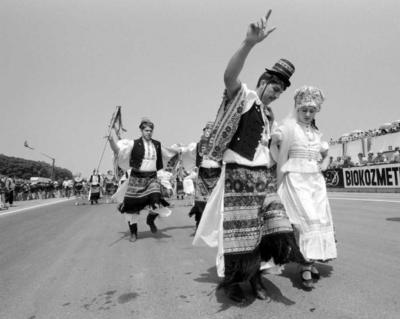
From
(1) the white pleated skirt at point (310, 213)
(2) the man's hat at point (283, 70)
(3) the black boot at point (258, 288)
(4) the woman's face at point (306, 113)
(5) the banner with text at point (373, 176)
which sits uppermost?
(2) the man's hat at point (283, 70)

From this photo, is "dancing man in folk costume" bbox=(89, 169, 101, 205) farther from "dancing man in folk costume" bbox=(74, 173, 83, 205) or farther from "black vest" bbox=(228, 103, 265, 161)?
"black vest" bbox=(228, 103, 265, 161)

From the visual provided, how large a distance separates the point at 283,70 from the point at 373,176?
15.2m

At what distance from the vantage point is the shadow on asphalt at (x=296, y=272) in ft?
11.0

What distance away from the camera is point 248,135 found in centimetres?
288

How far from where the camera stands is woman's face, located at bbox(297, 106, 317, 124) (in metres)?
3.58

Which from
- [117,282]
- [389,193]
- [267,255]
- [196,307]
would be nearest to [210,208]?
[267,255]

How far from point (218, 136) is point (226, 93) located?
14.6 inches

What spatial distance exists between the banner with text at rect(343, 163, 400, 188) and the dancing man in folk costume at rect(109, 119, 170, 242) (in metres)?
12.0

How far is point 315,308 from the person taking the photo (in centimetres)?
265

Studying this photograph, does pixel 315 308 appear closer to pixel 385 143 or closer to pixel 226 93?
pixel 226 93

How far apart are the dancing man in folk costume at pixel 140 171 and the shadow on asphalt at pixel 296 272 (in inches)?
125

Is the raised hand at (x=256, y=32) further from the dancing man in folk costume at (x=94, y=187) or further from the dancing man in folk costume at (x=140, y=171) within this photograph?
the dancing man in folk costume at (x=94, y=187)

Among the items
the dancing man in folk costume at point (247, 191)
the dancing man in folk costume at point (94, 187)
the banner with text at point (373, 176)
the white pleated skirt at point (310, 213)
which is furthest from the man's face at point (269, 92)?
the dancing man in folk costume at point (94, 187)

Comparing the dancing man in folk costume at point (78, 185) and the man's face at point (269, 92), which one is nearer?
the man's face at point (269, 92)
